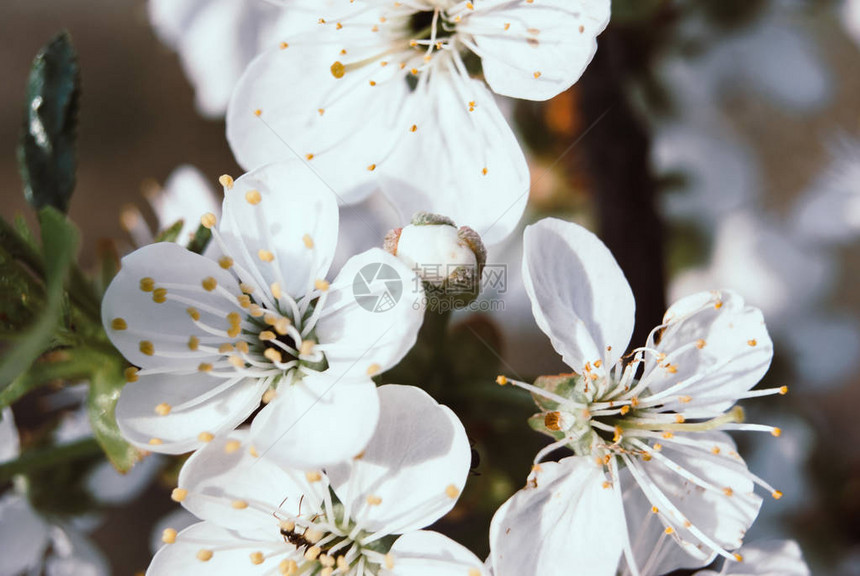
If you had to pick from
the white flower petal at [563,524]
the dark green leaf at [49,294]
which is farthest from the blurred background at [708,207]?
the dark green leaf at [49,294]

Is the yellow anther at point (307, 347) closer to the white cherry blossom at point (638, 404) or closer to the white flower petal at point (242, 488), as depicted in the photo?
the white flower petal at point (242, 488)

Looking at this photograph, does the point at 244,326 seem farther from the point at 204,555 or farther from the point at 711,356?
the point at 711,356

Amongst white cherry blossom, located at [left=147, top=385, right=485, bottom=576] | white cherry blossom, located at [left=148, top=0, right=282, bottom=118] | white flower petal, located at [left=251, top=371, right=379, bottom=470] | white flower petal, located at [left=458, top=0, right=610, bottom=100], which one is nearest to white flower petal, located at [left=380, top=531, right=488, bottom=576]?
white cherry blossom, located at [left=147, top=385, right=485, bottom=576]

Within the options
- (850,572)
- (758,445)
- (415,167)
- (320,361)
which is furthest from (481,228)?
(850,572)

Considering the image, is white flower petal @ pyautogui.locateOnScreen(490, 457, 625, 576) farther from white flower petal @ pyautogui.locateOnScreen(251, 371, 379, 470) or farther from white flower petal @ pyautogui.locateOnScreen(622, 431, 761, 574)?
white flower petal @ pyautogui.locateOnScreen(251, 371, 379, 470)

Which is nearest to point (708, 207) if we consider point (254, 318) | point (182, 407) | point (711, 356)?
point (711, 356)
